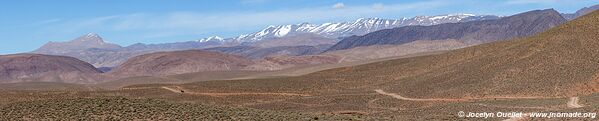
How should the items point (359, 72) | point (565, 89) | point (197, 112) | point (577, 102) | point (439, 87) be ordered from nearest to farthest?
point (197, 112)
point (577, 102)
point (565, 89)
point (439, 87)
point (359, 72)

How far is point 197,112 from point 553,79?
40.0 metres

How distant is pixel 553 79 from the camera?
67.4m

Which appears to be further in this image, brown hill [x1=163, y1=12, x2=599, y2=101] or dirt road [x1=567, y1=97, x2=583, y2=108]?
brown hill [x1=163, y1=12, x2=599, y2=101]

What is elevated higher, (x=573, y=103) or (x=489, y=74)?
(x=489, y=74)

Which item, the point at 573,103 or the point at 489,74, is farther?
the point at 489,74

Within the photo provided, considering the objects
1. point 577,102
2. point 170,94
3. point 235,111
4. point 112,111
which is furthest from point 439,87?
point 112,111

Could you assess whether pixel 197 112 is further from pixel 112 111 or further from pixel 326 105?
pixel 326 105

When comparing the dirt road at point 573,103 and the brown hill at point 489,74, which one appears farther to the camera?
the brown hill at point 489,74

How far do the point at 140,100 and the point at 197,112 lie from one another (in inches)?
152

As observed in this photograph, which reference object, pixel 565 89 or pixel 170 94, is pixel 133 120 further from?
pixel 170 94

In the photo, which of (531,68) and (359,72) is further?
(359,72)

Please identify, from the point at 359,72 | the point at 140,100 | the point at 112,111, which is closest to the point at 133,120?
the point at 112,111

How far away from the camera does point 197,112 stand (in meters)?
39.7

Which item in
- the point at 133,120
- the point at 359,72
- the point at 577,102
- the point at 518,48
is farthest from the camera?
the point at 359,72
